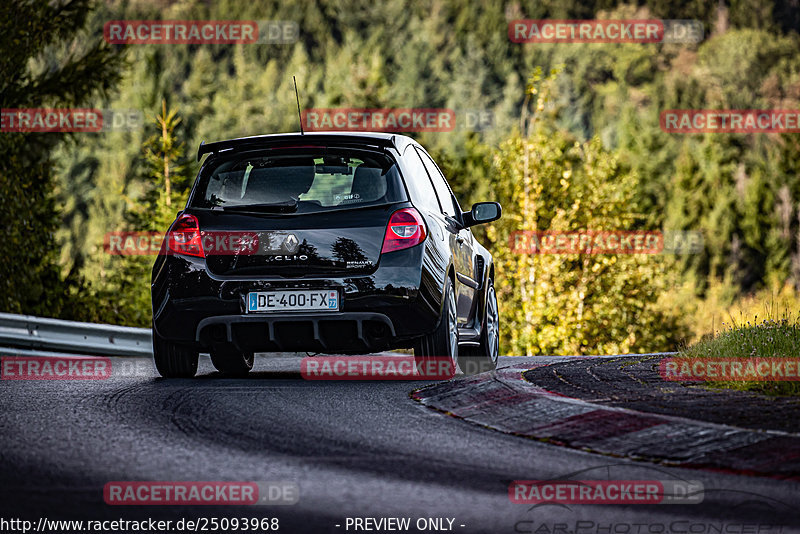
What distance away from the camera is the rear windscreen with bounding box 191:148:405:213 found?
8.52 meters

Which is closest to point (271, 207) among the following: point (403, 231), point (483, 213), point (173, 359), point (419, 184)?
point (403, 231)

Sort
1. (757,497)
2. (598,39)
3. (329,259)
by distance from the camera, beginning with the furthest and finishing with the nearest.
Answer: (598,39), (329,259), (757,497)

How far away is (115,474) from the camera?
5.11 meters

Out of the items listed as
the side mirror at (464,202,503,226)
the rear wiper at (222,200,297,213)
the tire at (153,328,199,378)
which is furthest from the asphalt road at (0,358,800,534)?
the side mirror at (464,202,503,226)

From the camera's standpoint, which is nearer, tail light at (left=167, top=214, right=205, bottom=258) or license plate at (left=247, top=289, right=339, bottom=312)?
license plate at (left=247, top=289, right=339, bottom=312)

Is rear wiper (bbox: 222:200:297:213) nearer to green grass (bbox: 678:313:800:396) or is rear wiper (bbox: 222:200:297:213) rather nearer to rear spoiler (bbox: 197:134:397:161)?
rear spoiler (bbox: 197:134:397:161)

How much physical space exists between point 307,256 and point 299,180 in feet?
2.22

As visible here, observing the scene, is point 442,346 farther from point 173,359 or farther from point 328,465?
point 328,465

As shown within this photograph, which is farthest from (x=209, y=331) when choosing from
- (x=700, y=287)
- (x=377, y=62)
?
(x=377, y=62)

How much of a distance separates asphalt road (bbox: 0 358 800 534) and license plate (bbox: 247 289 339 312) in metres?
0.65

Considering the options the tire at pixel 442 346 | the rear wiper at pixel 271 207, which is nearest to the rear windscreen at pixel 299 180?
the rear wiper at pixel 271 207

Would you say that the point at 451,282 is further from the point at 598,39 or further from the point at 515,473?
the point at 598,39

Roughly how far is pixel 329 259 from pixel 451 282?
3.74 ft

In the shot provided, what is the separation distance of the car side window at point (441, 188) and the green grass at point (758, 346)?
2327 mm
